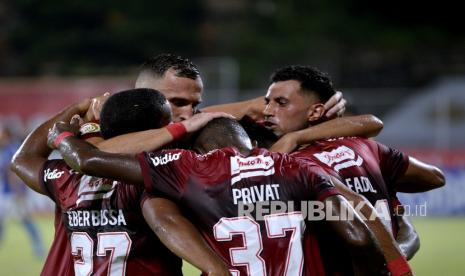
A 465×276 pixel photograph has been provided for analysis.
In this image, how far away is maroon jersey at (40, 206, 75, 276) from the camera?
13.5 ft

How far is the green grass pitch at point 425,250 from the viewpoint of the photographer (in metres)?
10.4

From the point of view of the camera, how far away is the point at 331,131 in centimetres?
440

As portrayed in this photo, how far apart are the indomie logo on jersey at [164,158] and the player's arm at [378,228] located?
0.72 meters

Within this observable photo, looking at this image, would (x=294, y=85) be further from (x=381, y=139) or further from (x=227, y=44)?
(x=227, y=44)

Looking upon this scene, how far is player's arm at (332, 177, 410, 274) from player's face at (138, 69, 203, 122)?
3.37 feet

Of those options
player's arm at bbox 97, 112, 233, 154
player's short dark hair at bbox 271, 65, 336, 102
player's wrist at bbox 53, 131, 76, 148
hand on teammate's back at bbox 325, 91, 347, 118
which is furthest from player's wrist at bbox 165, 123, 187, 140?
hand on teammate's back at bbox 325, 91, 347, 118

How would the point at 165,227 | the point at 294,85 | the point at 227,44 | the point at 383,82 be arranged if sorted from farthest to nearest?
1. the point at 227,44
2. the point at 383,82
3. the point at 294,85
4. the point at 165,227

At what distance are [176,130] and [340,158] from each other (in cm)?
88

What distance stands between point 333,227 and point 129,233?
98 cm

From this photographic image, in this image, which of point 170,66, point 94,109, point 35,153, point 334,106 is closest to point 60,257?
point 35,153

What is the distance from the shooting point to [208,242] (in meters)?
3.54

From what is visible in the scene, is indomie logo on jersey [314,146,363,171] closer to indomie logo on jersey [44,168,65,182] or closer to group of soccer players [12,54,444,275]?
group of soccer players [12,54,444,275]

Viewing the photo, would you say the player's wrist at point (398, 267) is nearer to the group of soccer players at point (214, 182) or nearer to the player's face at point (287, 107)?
the group of soccer players at point (214, 182)

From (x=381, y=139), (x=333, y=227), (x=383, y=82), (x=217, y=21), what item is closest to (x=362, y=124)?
(x=333, y=227)
